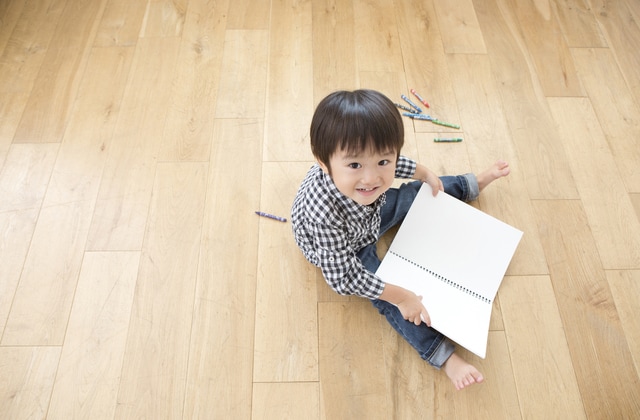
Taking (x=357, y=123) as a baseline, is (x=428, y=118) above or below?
below

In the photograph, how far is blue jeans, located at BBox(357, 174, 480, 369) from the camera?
0.92 m

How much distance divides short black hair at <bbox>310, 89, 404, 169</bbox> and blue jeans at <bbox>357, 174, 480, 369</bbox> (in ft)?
1.01

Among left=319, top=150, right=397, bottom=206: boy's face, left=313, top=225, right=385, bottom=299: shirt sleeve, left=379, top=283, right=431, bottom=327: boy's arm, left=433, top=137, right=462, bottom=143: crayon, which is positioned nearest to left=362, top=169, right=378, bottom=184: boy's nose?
left=319, top=150, right=397, bottom=206: boy's face

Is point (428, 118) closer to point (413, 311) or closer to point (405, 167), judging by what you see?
point (405, 167)

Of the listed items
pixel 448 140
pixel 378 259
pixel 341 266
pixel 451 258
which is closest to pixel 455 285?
pixel 451 258

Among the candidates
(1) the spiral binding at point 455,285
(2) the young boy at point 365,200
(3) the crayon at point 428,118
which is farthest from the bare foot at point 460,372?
(3) the crayon at point 428,118

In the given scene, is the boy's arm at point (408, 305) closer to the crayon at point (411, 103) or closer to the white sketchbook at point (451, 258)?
the white sketchbook at point (451, 258)

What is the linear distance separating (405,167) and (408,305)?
0.29m

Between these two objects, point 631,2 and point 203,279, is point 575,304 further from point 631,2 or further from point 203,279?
point 631,2

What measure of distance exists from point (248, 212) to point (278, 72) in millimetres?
440

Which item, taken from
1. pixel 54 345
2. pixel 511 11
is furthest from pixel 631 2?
pixel 54 345

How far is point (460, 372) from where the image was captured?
91 centimetres

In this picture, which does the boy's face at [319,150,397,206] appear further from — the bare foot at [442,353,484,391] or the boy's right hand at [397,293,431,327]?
the bare foot at [442,353,484,391]

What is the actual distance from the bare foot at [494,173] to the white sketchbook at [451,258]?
0.10 m
